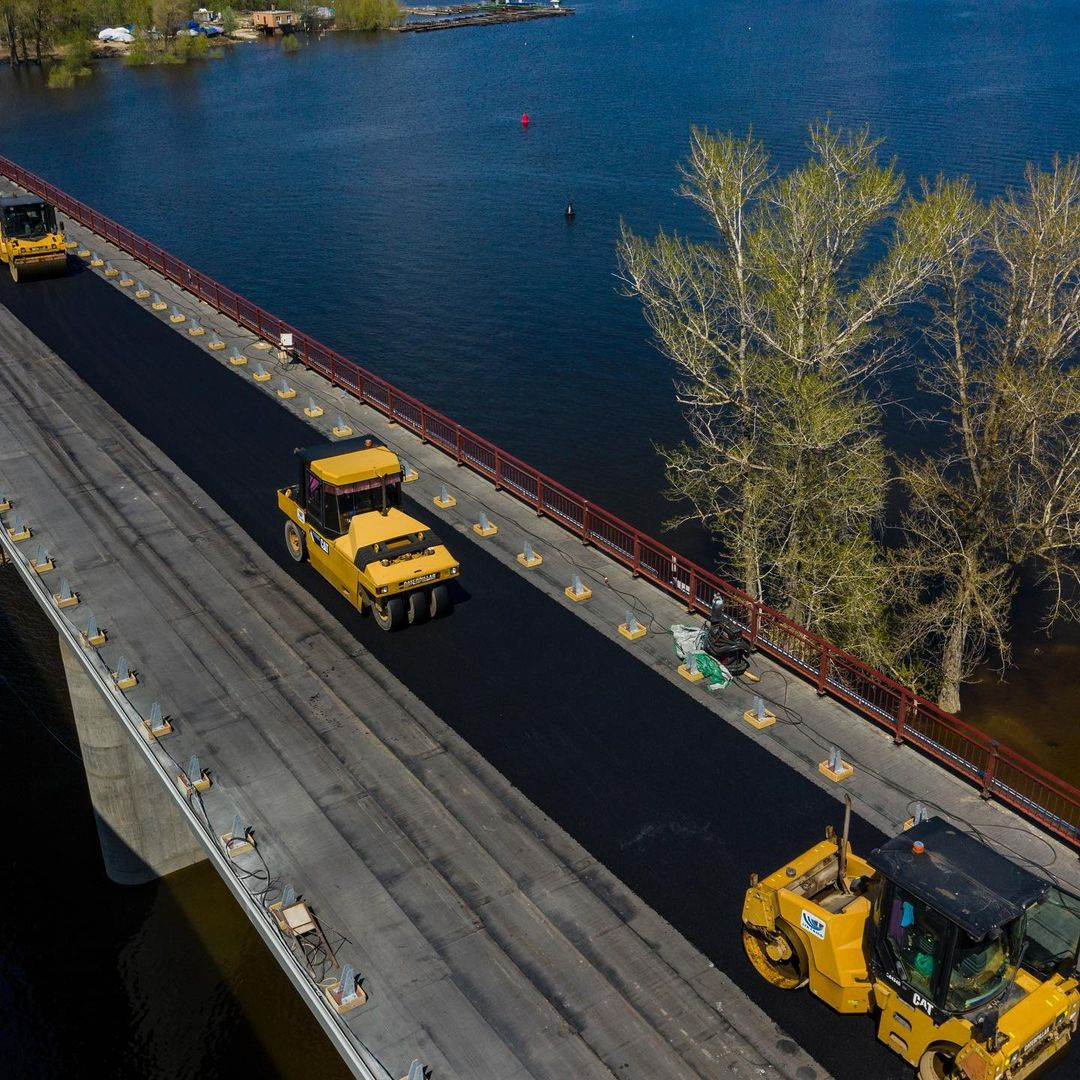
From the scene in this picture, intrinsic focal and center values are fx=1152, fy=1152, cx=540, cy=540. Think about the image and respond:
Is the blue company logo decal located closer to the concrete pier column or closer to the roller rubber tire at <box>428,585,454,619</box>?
the roller rubber tire at <box>428,585,454,619</box>

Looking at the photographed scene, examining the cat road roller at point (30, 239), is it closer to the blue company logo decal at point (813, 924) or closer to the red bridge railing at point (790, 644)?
the red bridge railing at point (790, 644)

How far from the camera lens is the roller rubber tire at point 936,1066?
13547 mm

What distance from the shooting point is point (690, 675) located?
22109 millimetres

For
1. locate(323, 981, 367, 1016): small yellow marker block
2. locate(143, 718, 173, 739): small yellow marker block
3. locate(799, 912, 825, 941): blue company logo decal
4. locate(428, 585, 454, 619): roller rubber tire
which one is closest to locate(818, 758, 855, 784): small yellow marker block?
locate(799, 912, 825, 941): blue company logo decal

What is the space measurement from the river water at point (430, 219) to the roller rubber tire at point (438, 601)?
968cm

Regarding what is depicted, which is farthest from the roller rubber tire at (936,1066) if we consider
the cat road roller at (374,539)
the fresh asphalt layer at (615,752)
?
the cat road roller at (374,539)

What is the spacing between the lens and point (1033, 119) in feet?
300

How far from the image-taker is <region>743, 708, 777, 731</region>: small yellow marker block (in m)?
20.7

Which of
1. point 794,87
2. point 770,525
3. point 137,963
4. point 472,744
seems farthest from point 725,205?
point 794,87

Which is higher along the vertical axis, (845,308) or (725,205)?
(725,205)

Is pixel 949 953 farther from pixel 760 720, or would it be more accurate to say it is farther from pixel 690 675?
pixel 690 675

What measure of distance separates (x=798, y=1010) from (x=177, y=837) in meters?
18.8

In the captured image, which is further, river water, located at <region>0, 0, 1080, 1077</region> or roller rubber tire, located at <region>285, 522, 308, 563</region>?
river water, located at <region>0, 0, 1080, 1077</region>

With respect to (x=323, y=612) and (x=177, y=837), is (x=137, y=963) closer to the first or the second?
(x=177, y=837)
